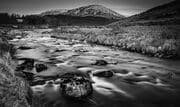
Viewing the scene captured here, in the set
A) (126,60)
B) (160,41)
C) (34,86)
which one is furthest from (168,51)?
(34,86)

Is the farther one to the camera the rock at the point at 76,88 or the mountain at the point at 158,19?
the mountain at the point at 158,19

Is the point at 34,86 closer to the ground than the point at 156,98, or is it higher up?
higher up

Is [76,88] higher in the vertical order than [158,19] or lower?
lower

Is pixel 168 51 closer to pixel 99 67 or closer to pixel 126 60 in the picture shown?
pixel 126 60

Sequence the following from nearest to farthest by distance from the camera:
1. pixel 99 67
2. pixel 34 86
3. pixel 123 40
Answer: pixel 34 86 < pixel 99 67 < pixel 123 40

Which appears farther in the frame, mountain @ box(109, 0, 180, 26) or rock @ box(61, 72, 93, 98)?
mountain @ box(109, 0, 180, 26)

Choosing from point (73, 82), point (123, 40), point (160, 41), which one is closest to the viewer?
point (73, 82)

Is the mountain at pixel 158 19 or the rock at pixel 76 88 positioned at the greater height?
the mountain at pixel 158 19

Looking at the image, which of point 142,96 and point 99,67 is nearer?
point 142,96

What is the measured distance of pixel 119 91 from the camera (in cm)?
707

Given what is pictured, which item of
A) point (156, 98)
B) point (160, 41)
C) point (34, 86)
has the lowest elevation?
point (156, 98)

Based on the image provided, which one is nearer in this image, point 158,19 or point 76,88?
point 76,88

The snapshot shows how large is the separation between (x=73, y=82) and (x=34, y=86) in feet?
8.93

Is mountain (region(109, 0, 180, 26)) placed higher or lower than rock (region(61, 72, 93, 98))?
higher
